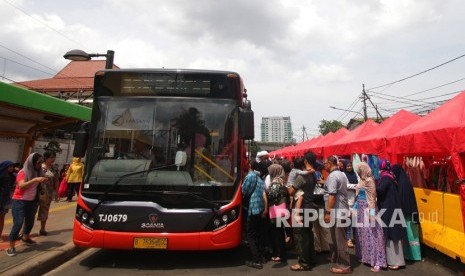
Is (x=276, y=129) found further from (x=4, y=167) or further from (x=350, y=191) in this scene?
(x=4, y=167)

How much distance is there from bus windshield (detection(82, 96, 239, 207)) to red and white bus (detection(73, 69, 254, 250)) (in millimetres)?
15

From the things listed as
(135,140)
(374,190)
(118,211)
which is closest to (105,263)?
(118,211)

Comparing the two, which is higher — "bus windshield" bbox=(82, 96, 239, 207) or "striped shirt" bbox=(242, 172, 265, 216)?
"bus windshield" bbox=(82, 96, 239, 207)

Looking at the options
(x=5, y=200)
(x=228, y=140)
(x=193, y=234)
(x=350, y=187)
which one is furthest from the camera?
(x=350, y=187)

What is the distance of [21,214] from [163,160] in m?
2.83

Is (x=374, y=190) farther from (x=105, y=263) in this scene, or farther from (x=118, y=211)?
(x=105, y=263)

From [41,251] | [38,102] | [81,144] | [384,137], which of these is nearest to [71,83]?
[38,102]

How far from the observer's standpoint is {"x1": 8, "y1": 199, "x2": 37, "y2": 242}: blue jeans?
5884 millimetres

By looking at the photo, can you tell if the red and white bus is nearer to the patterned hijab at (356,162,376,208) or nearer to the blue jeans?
the blue jeans


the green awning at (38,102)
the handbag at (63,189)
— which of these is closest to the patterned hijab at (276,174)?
the green awning at (38,102)

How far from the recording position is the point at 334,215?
5637mm

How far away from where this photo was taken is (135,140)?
219 inches

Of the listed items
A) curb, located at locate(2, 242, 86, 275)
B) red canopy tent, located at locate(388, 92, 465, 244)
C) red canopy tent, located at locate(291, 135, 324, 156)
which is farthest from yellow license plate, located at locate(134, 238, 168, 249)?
red canopy tent, located at locate(291, 135, 324, 156)

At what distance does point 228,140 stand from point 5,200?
3.99 m
